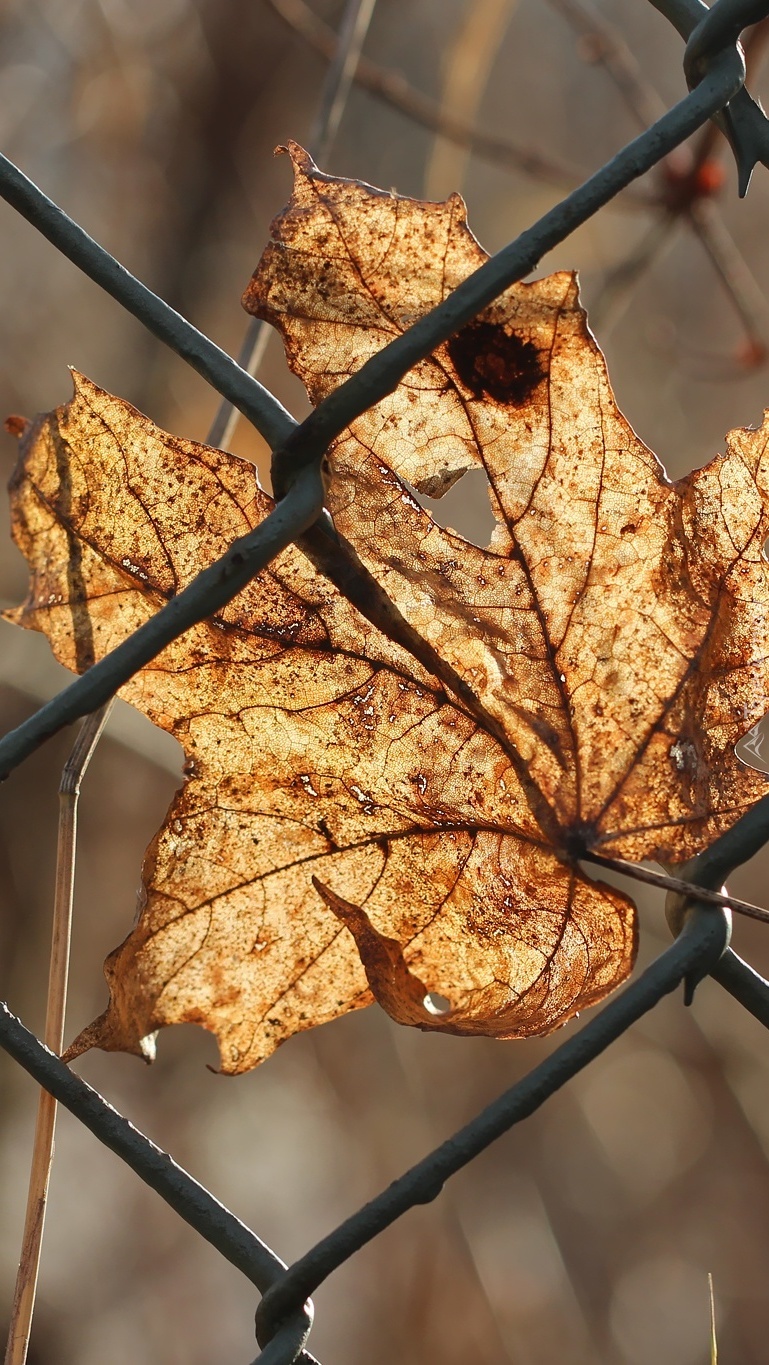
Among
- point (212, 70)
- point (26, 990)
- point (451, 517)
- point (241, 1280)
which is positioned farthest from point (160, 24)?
point (241, 1280)

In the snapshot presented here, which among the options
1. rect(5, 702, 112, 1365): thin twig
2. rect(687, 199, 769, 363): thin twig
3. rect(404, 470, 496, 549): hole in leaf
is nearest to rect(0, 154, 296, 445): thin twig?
rect(5, 702, 112, 1365): thin twig

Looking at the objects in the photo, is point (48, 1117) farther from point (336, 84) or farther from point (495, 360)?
point (336, 84)

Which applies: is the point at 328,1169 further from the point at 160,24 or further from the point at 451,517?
the point at 160,24

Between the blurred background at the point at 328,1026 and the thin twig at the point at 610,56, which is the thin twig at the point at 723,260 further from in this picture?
the blurred background at the point at 328,1026

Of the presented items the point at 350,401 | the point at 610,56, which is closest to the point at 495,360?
the point at 350,401

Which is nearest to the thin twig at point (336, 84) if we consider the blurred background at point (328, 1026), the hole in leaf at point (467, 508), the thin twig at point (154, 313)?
the thin twig at point (154, 313)

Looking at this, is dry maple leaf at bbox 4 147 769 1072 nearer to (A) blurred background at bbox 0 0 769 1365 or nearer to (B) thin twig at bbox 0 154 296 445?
(B) thin twig at bbox 0 154 296 445
